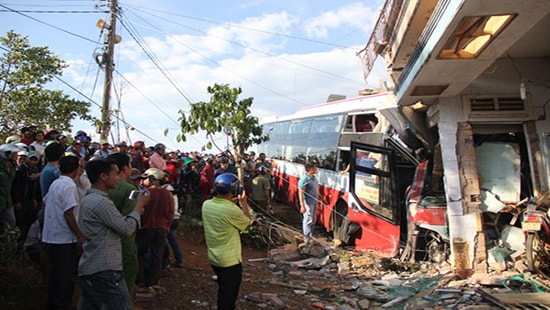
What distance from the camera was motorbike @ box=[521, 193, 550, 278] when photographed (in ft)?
17.0

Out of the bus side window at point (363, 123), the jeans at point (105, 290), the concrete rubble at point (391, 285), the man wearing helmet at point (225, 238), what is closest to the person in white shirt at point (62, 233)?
the jeans at point (105, 290)

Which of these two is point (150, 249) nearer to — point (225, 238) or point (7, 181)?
point (7, 181)

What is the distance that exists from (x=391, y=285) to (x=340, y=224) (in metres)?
2.84

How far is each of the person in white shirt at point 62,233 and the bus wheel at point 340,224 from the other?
5.28m

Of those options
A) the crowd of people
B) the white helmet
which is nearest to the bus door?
the crowd of people

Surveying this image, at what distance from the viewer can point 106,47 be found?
40.0 feet

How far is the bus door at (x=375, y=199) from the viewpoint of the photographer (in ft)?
22.6

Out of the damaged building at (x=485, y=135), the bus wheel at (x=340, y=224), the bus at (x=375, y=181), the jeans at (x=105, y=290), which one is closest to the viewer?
the jeans at (x=105, y=290)

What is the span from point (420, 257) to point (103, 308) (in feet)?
17.2

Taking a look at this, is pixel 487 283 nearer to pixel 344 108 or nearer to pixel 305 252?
pixel 305 252

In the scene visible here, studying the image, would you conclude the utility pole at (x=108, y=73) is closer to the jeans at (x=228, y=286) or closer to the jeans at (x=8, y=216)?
the jeans at (x=8, y=216)

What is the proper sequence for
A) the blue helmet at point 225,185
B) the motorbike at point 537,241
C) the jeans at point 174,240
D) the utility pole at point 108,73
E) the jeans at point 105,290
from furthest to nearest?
the utility pole at point 108,73, the jeans at point 174,240, the motorbike at point 537,241, the blue helmet at point 225,185, the jeans at point 105,290

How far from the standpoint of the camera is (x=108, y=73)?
12.1 meters

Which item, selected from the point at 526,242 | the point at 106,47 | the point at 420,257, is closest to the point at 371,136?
the point at 420,257
